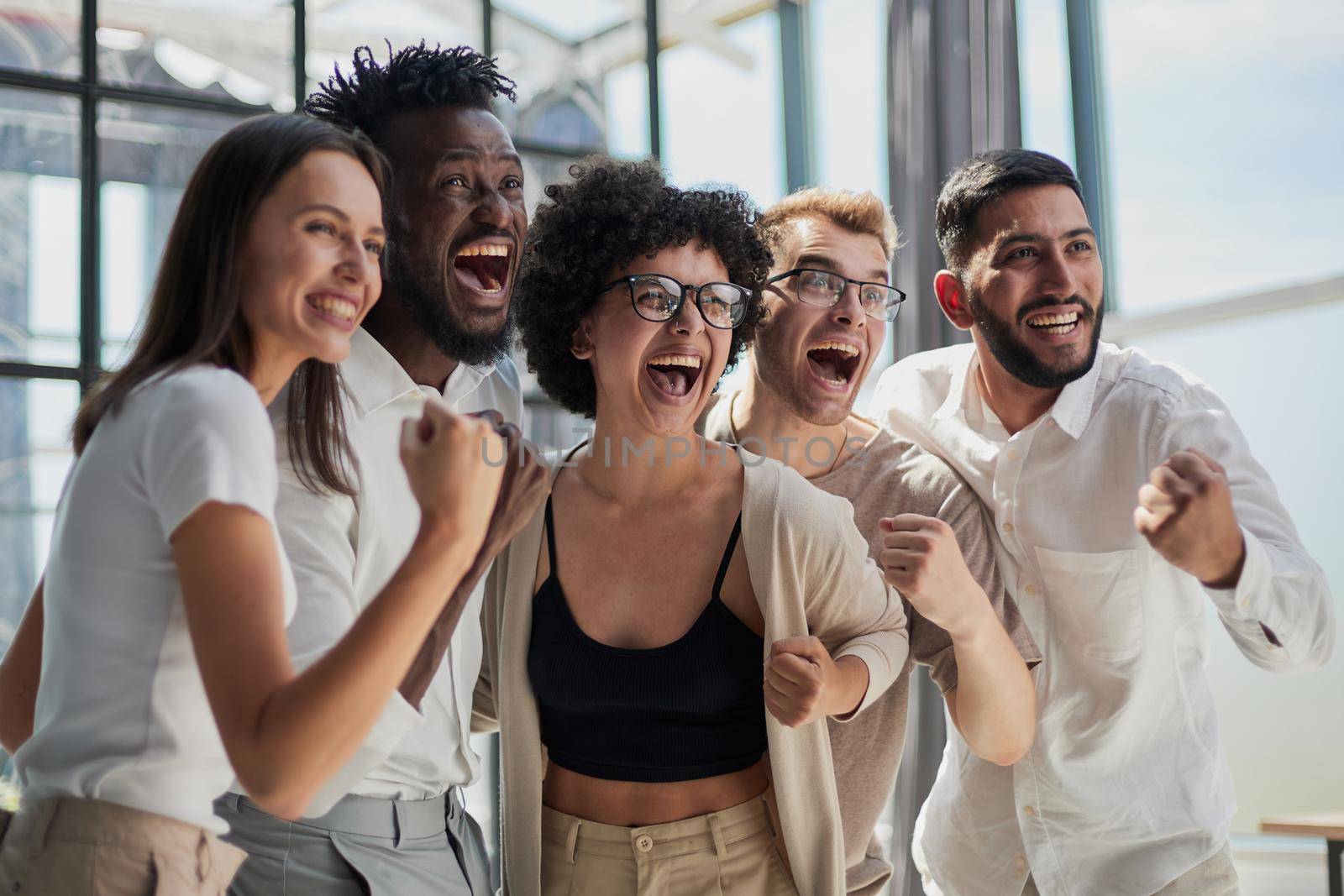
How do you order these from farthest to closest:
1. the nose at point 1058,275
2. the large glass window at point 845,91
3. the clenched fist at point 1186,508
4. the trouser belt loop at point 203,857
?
1. the large glass window at point 845,91
2. the nose at point 1058,275
3. the clenched fist at point 1186,508
4. the trouser belt loop at point 203,857

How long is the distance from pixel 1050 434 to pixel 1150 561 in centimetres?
28

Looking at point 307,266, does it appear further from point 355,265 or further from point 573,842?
point 573,842

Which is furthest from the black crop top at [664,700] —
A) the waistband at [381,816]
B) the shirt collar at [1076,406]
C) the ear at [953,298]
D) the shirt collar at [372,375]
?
the ear at [953,298]

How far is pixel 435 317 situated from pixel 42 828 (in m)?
1.02

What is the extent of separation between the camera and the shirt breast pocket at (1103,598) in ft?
6.93

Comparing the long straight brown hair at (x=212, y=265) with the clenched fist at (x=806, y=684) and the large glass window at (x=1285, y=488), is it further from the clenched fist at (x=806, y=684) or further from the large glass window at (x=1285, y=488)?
the large glass window at (x=1285, y=488)

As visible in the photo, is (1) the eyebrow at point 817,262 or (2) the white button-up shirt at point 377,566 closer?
(2) the white button-up shirt at point 377,566

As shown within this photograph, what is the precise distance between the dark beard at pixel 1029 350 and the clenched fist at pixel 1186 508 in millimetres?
618

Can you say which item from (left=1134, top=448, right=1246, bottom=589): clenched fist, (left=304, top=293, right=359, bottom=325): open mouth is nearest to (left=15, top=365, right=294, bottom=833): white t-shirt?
(left=304, top=293, right=359, bottom=325): open mouth

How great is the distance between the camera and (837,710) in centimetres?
160

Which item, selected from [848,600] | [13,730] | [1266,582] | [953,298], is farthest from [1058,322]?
[13,730]

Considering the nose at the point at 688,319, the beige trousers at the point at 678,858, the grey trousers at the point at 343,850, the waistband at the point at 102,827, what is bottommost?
the beige trousers at the point at 678,858

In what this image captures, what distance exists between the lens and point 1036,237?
221 centimetres

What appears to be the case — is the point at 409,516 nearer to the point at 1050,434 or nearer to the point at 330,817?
the point at 330,817
